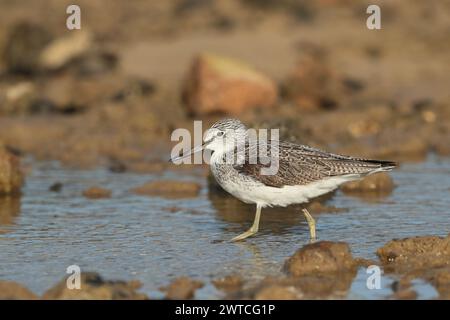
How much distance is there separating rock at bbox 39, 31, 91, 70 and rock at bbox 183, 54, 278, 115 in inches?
114

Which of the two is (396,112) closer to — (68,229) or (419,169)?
(419,169)

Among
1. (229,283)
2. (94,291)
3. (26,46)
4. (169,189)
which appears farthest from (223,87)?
(94,291)

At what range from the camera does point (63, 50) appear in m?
19.2

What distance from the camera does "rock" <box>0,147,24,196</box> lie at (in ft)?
40.9

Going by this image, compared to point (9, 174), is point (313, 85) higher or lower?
higher

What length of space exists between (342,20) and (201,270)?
13.8 meters

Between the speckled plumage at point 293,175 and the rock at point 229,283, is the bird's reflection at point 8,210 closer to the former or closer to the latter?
the speckled plumage at point 293,175

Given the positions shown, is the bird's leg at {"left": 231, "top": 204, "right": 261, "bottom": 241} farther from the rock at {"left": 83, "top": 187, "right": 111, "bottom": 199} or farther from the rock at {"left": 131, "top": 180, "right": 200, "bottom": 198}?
the rock at {"left": 83, "top": 187, "right": 111, "bottom": 199}

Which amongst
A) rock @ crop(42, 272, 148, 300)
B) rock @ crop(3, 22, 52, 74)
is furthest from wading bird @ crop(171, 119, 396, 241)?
rock @ crop(3, 22, 52, 74)

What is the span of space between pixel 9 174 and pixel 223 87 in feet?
17.4

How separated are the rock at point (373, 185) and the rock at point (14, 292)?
18.6ft

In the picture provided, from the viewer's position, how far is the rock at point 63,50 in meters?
19.0

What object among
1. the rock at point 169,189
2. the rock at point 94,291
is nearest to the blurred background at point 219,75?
the rock at point 169,189

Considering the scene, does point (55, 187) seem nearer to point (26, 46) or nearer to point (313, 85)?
point (313, 85)
